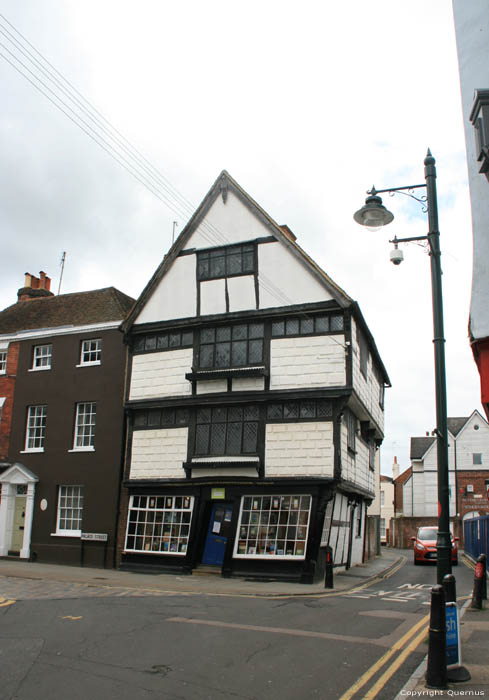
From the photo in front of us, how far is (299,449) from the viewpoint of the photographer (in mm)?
19328

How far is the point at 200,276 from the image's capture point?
2236 cm

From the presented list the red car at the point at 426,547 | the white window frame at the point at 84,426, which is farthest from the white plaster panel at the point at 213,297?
the red car at the point at 426,547

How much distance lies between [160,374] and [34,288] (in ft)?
40.4

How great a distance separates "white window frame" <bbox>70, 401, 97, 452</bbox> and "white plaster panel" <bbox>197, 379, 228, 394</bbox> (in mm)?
5191

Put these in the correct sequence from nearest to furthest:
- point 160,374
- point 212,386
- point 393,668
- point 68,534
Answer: point 393,668 < point 212,386 < point 160,374 < point 68,534

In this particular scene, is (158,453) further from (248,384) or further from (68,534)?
(68,534)

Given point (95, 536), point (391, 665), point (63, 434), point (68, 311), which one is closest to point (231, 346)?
point (63, 434)

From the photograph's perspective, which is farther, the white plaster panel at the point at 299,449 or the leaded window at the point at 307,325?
the leaded window at the point at 307,325

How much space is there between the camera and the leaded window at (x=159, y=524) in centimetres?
2077

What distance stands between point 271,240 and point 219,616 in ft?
43.6

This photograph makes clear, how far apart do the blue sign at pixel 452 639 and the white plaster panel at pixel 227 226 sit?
1597cm

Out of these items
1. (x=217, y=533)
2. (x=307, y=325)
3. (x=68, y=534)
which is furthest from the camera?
(x=68, y=534)

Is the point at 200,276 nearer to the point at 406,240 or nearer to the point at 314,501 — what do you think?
the point at 314,501

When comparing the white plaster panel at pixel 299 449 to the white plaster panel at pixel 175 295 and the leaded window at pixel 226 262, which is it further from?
the leaded window at pixel 226 262
